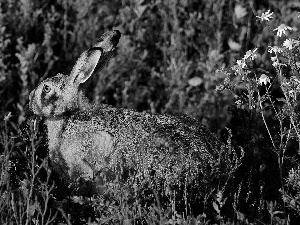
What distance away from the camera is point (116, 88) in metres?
5.81

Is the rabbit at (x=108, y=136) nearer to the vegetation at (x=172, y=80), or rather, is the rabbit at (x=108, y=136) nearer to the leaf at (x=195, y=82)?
the vegetation at (x=172, y=80)

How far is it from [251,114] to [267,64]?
5.94ft

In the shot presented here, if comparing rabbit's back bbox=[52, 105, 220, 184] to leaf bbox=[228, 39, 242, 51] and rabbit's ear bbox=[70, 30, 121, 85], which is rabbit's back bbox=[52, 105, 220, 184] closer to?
rabbit's ear bbox=[70, 30, 121, 85]

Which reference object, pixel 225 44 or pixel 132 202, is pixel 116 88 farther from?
pixel 132 202

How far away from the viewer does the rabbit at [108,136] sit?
400cm

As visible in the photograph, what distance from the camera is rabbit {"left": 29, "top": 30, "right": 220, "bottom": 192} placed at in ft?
13.1

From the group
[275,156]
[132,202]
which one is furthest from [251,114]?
[132,202]

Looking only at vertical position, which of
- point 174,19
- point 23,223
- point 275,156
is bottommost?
point 23,223

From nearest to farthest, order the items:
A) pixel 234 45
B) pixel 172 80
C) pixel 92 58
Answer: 1. pixel 92 58
2. pixel 172 80
3. pixel 234 45

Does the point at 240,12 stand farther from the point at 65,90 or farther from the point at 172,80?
the point at 65,90

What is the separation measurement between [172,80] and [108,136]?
186 cm

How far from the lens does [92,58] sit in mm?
4512

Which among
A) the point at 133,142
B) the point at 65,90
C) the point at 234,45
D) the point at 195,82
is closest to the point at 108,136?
the point at 133,142

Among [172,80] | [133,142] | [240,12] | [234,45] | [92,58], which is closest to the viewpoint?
[133,142]
